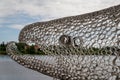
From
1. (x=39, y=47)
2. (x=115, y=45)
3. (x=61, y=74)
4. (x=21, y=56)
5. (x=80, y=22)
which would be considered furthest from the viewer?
(x=21, y=56)

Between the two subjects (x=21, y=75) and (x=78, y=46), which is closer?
(x=78, y=46)

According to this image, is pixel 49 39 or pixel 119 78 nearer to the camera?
pixel 119 78

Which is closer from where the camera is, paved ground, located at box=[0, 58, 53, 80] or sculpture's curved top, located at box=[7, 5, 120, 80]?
sculpture's curved top, located at box=[7, 5, 120, 80]

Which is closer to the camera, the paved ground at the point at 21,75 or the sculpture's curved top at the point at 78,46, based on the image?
the sculpture's curved top at the point at 78,46

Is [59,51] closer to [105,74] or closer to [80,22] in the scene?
[80,22]

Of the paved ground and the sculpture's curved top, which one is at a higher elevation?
the sculpture's curved top

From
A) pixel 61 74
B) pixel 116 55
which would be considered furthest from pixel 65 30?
pixel 116 55

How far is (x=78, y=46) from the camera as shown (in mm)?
6281

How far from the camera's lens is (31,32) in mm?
6961

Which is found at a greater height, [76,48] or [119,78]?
[76,48]

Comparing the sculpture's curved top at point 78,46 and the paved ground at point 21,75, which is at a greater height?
the sculpture's curved top at point 78,46

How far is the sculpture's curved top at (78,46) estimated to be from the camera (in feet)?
18.3

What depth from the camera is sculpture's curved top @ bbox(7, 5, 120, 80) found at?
557cm

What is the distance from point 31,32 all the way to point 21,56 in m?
0.82
